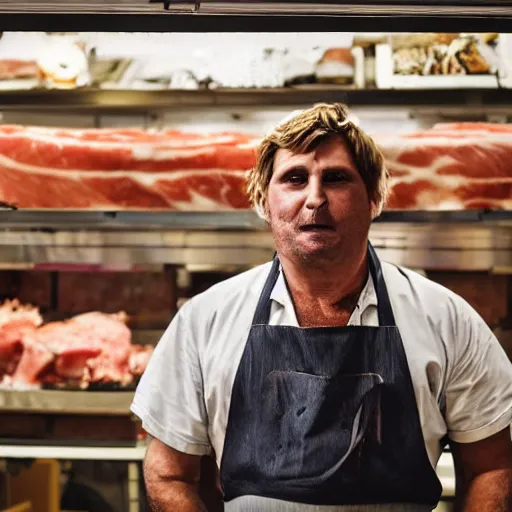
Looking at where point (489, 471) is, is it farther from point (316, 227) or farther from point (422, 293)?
point (316, 227)

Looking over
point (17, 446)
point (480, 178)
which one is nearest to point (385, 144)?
point (480, 178)

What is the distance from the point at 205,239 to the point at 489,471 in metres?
1.15

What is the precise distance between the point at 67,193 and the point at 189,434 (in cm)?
102

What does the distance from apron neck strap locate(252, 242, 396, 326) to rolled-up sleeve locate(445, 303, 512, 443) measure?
0.69 ft

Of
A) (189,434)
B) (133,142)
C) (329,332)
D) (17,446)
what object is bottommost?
(17,446)

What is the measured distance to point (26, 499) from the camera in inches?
93.5

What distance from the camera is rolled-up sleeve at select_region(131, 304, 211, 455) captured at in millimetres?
2072

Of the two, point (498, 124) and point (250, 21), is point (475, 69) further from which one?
point (250, 21)

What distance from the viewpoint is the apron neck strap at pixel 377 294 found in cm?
207

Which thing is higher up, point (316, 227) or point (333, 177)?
point (333, 177)

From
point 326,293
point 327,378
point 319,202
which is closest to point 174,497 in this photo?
point 327,378

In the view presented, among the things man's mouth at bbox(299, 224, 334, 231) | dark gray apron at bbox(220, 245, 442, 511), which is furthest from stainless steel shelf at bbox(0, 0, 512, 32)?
dark gray apron at bbox(220, 245, 442, 511)

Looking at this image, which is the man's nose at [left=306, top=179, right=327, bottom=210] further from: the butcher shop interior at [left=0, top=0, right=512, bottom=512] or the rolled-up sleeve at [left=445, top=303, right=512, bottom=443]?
the rolled-up sleeve at [left=445, top=303, right=512, bottom=443]

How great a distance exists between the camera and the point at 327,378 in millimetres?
2010
